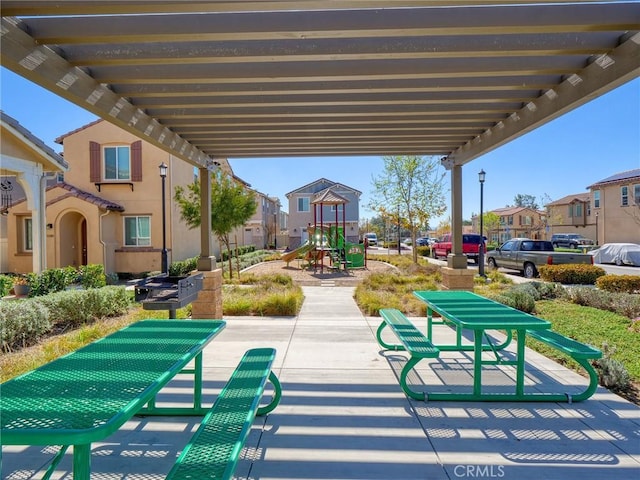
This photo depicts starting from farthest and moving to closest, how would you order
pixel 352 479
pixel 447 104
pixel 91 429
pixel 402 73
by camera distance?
pixel 447 104
pixel 402 73
pixel 352 479
pixel 91 429

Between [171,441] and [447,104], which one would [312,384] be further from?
[447,104]

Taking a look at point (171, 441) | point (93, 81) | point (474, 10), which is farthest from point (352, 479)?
point (93, 81)

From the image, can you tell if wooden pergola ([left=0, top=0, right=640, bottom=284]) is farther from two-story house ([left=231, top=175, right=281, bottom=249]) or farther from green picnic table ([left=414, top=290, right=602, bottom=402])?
two-story house ([left=231, top=175, right=281, bottom=249])

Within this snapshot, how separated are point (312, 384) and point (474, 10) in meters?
4.11

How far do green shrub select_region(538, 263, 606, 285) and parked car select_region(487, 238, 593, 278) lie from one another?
977 millimetres

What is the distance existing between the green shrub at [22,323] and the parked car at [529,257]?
667 inches

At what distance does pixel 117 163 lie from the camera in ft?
53.0

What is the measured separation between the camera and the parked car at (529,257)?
47.4 feet

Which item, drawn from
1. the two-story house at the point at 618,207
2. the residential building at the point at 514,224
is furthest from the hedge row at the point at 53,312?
the residential building at the point at 514,224

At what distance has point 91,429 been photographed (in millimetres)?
1566

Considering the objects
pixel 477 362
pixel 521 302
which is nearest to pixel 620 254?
pixel 521 302

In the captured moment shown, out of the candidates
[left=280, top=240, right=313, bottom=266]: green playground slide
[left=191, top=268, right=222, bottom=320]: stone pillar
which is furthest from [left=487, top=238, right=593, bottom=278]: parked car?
[left=191, top=268, right=222, bottom=320]: stone pillar

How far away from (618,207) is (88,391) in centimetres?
3682

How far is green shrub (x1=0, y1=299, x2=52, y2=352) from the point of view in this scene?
585cm
